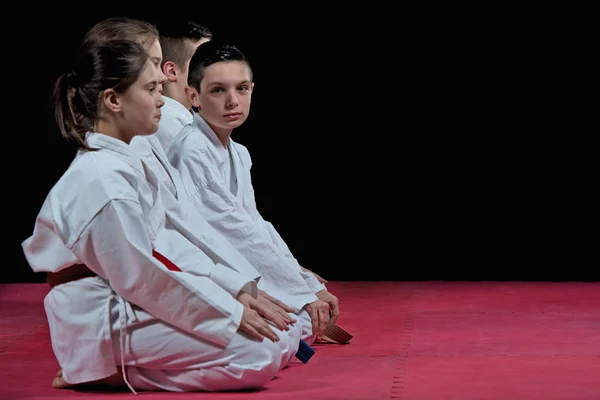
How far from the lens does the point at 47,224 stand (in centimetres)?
249

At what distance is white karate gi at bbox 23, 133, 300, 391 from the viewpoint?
2.43 metres

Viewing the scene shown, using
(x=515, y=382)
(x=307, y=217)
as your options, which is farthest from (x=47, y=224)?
(x=307, y=217)

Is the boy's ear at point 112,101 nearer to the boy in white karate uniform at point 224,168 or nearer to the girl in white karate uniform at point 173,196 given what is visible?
the girl in white karate uniform at point 173,196

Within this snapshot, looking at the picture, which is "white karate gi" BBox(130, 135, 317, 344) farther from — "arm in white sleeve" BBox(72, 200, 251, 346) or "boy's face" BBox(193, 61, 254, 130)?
"boy's face" BBox(193, 61, 254, 130)

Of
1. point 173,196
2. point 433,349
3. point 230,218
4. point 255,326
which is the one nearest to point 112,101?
point 173,196

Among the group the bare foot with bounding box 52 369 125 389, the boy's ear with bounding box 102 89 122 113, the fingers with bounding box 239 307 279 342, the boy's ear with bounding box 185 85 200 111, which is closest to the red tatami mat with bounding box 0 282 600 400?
the bare foot with bounding box 52 369 125 389

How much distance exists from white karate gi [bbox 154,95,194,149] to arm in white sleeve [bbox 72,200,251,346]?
1.10 m

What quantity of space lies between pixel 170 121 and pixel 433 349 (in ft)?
3.99

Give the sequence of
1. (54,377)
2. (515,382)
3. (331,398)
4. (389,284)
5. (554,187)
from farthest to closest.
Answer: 1. (554,187)
2. (389,284)
3. (54,377)
4. (515,382)
5. (331,398)

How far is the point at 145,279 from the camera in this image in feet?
8.04

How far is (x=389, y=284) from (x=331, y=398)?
267 cm

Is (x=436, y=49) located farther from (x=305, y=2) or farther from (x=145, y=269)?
(x=145, y=269)

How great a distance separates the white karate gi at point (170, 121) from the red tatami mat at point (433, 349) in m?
0.81

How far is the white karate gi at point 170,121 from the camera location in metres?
3.55
